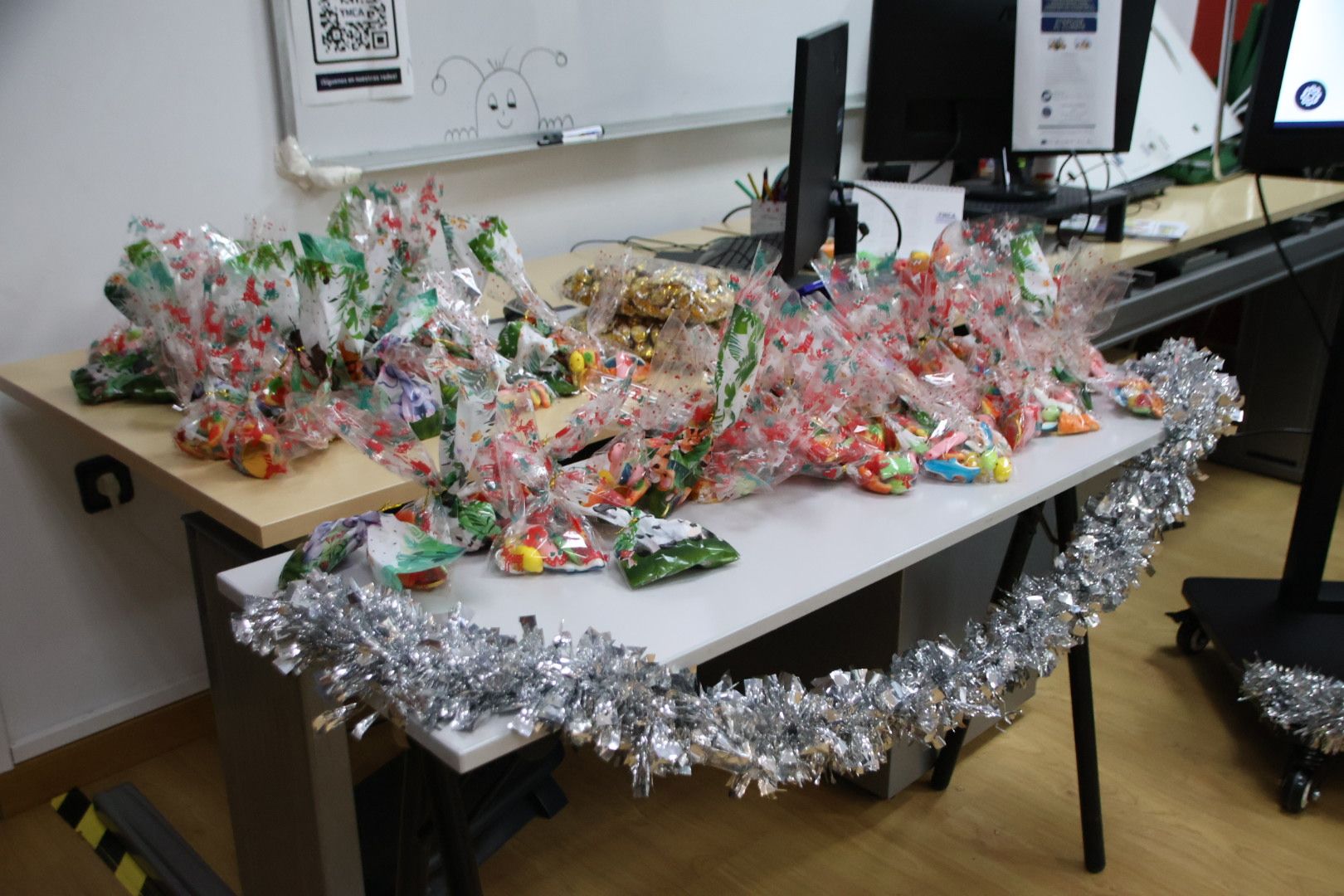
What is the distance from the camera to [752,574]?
112 cm

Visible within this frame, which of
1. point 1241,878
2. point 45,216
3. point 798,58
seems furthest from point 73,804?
point 1241,878

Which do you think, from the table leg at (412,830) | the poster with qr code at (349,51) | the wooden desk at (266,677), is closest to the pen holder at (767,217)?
the poster with qr code at (349,51)

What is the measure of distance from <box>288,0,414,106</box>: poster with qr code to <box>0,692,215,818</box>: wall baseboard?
1.14 meters

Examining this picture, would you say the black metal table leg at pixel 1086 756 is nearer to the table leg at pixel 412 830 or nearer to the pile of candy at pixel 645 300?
the pile of candy at pixel 645 300

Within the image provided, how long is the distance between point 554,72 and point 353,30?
468 millimetres

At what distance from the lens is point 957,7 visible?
229 cm

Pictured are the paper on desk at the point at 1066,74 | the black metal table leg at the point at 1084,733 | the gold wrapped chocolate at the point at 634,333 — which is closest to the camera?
the black metal table leg at the point at 1084,733

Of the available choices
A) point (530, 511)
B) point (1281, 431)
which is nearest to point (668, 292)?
point (530, 511)

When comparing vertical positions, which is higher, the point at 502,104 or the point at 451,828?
the point at 502,104

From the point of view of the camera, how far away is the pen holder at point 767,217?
7.43ft

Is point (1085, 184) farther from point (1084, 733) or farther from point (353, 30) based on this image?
point (353, 30)

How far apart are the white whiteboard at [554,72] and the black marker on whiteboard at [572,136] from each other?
0.05 ft

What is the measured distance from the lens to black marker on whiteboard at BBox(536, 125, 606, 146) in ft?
7.68

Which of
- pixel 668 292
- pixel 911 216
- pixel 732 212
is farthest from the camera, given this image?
pixel 732 212
